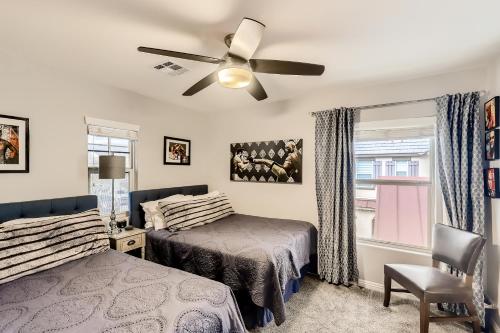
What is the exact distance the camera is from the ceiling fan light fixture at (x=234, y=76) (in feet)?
Answer: 5.89

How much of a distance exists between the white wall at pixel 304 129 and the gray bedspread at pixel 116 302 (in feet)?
6.71

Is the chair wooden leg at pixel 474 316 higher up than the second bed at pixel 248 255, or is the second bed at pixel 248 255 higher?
the second bed at pixel 248 255

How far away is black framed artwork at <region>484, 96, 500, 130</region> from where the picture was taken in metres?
2.04

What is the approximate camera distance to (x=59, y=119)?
2.46 metres

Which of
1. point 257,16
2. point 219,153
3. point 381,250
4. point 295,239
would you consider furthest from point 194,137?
point 381,250

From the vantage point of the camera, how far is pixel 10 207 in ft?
6.81

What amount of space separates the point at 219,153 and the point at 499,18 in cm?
339

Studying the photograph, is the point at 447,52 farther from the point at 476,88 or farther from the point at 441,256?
the point at 441,256

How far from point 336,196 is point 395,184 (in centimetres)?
68

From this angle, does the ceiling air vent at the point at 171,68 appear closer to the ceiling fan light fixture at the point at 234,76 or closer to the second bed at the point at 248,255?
the ceiling fan light fixture at the point at 234,76

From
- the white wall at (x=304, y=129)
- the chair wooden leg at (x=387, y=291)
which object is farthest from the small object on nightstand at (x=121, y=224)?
the chair wooden leg at (x=387, y=291)

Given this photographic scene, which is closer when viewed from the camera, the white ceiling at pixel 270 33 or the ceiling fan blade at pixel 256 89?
the white ceiling at pixel 270 33

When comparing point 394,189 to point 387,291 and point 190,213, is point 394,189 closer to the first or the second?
point 387,291

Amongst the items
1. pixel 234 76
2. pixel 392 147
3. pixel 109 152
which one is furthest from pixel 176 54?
pixel 392 147
